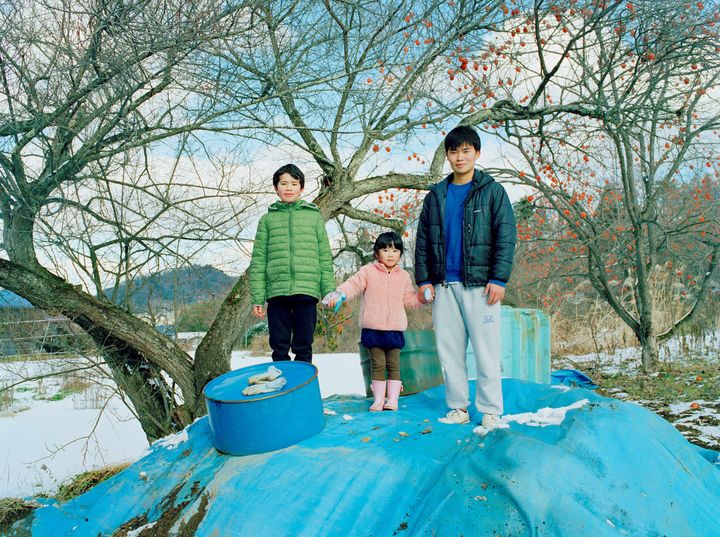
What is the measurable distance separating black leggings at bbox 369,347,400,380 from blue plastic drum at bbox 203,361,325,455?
1.95 feet

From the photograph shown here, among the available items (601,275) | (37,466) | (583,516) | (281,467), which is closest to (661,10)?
(601,275)

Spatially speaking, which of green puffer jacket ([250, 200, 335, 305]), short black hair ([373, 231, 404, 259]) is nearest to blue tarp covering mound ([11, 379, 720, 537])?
green puffer jacket ([250, 200, 335, 305])

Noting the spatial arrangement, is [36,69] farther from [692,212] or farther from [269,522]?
[692,212]

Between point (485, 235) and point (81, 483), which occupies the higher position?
point (485, 235)

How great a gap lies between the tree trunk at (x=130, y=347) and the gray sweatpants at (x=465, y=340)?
205 centimetres

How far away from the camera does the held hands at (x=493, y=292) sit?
2.58 metres

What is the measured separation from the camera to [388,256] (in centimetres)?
317

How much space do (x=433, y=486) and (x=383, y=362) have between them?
110 cm

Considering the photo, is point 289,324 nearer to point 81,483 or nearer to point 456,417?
point 456,417

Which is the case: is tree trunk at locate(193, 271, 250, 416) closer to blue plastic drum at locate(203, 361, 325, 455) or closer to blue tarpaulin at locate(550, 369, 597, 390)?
blue plastic drum at locate(203, 361, 325, 455)

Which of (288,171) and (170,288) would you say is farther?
(170,288)

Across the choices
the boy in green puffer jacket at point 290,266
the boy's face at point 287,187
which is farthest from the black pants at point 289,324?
the boy's face at point 287,187

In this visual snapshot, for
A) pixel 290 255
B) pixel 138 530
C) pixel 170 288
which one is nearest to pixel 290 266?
pixel 290 255

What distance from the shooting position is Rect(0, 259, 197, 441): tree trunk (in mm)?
3482
